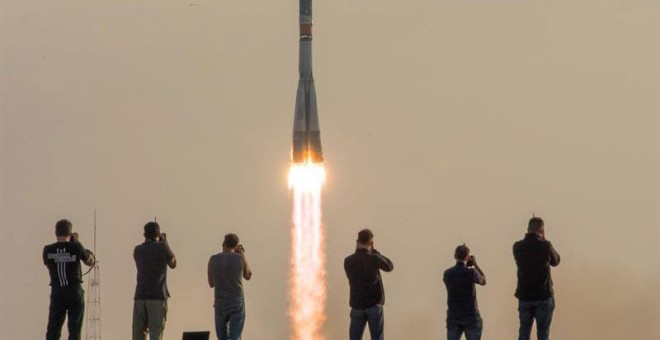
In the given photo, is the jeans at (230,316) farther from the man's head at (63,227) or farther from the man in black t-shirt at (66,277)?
the man's head at (63,227)

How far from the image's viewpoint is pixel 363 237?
39.1 m

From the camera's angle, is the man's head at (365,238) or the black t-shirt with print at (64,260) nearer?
the black t-shirt with print at (64,260)

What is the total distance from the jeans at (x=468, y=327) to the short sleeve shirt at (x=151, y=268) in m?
5.69

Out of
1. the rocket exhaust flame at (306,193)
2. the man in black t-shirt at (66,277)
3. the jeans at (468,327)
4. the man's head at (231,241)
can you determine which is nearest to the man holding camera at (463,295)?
the jeans at (468,327)

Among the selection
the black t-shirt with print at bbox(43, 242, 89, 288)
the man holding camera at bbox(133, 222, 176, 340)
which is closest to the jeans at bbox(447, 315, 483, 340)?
the man holding camera at bbox(133, 222, 176, 340)

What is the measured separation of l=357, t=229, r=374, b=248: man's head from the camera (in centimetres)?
3903

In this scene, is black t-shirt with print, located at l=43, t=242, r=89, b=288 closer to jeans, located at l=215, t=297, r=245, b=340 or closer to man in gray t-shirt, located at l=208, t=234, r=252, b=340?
man in gray t-shirt, located at l=208, t=234, r=252, b=340

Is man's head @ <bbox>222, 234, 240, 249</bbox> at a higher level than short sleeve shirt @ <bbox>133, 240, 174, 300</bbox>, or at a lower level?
higher

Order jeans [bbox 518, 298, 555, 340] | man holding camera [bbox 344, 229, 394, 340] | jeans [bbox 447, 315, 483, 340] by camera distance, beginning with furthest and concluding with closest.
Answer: jeans [bbox 518, 298, 555, 340] → jeans [bbox 447, 315, 483, 340] → man holding camera [bbox 344, 229, 394, 340]

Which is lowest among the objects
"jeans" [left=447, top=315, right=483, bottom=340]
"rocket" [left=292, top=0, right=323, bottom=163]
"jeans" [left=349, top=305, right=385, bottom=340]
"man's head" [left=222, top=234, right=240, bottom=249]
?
"jeans" [left=447, top=315, right=483, bottom=340]

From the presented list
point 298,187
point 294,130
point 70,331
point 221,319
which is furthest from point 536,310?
point 294,130

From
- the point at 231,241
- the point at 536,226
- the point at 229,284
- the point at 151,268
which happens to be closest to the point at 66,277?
the point at 151,268

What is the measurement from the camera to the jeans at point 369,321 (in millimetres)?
40062

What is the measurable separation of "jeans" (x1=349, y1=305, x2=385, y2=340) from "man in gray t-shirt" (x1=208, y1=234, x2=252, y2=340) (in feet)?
7.43
